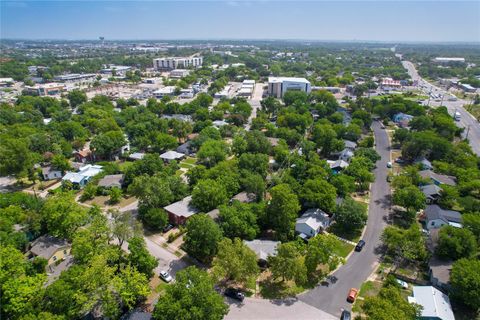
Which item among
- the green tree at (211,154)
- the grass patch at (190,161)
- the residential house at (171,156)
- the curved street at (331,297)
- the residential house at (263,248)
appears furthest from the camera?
the grass patch at (190,161)

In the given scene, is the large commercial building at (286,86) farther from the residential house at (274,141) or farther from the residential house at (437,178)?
the residential house at (437,178)

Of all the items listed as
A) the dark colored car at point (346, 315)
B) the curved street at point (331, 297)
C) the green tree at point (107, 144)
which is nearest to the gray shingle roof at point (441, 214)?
the curved street at point (331, 297)

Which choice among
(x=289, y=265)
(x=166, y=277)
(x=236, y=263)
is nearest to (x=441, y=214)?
(x=289, y=265)

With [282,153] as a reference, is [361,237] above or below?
below

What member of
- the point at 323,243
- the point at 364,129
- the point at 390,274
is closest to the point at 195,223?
the point at 323,243

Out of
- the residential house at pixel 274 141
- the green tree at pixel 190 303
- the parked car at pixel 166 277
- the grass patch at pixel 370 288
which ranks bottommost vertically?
the grass patch at pixel 370 288

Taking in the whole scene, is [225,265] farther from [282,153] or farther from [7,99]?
[7,99]

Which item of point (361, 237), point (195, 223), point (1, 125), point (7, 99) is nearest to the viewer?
point (195, 223)
